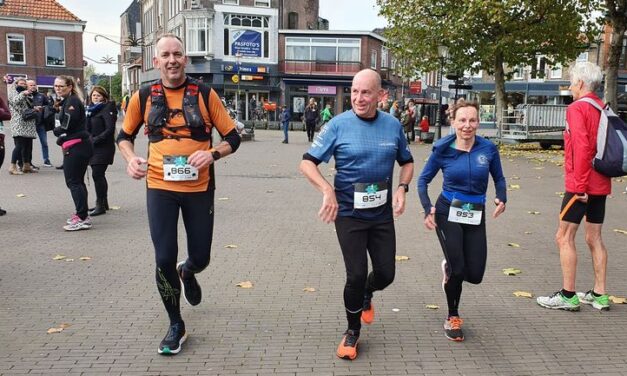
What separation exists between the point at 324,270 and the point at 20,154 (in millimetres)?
9513

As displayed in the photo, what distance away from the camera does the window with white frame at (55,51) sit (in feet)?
145

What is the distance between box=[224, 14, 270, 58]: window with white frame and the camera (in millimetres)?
47156

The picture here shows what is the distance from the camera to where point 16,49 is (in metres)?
43.9

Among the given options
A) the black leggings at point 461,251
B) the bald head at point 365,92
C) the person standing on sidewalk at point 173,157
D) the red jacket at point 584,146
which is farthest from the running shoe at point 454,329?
the person standing on sidewalk at point 173,157

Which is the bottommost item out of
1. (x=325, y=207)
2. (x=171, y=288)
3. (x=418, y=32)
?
(x=171, y=288)

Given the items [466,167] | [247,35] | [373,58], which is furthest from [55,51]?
[466,167]

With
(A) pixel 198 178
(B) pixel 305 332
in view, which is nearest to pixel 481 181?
(B) pixel 305 332

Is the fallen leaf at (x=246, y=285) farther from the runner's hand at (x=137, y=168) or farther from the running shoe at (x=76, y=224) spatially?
the running shoe at (x=76, y=224)

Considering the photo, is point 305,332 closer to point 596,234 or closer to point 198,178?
point 198,178

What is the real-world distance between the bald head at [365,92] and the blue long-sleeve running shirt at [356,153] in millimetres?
77

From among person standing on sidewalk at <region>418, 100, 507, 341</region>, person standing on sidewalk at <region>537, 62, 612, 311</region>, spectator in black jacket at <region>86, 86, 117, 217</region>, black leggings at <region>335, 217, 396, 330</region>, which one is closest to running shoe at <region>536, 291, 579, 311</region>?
person standing on sidewalk at <region>537, 62, 612, 311</region>

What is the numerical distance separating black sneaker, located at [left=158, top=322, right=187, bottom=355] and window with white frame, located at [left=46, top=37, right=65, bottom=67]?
45.9 meters

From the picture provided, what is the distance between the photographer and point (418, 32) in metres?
25.4

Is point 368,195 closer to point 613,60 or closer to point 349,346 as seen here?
point 349,346
